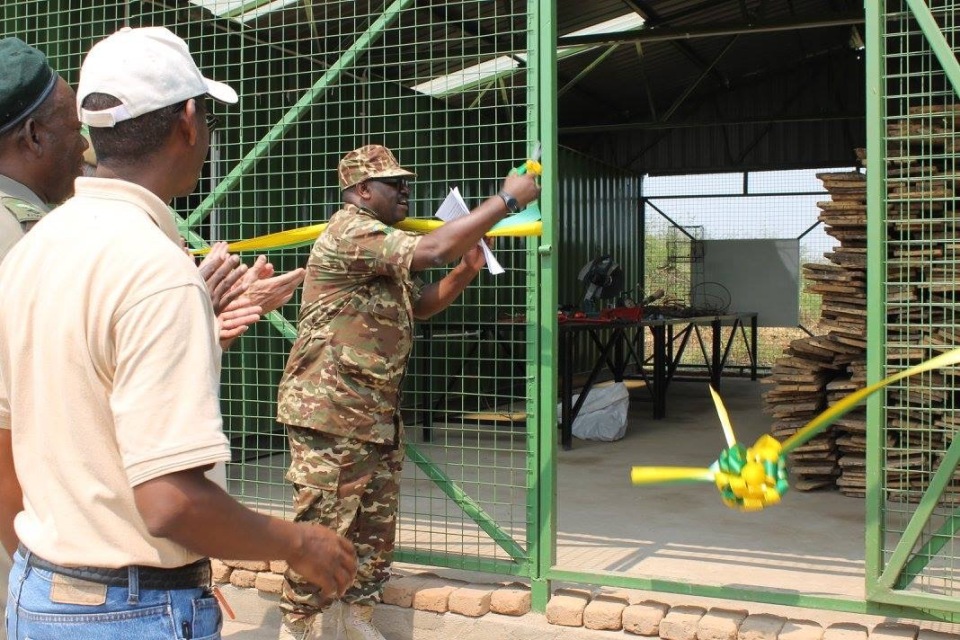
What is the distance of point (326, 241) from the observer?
3.85 metres

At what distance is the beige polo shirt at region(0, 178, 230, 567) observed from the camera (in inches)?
62.7

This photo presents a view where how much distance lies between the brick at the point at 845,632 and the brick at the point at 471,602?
55.3 inches

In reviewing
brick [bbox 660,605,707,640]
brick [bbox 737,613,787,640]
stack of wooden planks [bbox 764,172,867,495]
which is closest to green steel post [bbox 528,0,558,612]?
brick [bbox 660,605,707,640]

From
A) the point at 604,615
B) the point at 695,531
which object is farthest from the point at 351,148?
the point at 604,615

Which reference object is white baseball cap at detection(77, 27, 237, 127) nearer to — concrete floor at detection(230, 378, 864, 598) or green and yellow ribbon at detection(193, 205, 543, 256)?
green and yellow ribbon at detection(193, 205, 543, 256)

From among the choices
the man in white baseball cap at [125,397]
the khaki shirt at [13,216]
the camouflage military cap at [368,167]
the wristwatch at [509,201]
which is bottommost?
the man in white baseball cap at [125,397]

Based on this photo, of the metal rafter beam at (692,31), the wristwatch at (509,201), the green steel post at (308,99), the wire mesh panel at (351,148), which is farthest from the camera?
the metal rafter beam at (692,31)

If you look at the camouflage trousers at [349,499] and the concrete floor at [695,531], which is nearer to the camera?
the camouflage trousers at [349,499]

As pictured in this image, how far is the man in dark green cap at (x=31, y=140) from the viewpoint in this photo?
242 cm

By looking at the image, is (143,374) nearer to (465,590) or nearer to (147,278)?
(147,278)

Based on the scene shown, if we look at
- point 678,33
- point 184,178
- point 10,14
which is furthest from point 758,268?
point 184,178

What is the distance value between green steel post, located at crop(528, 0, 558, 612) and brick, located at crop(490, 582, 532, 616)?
0.15 m

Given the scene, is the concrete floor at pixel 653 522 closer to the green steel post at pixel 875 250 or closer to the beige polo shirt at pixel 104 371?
the green steel post at pixel 875 250

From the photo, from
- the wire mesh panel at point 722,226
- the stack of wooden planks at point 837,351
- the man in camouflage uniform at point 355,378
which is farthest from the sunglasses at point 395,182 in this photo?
the wire mesh panel at point 722,226
